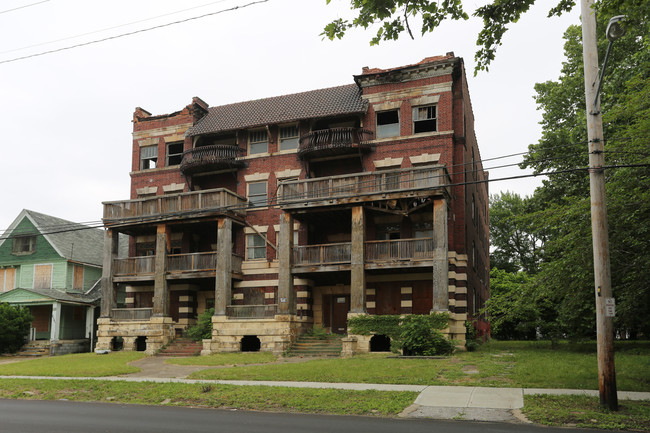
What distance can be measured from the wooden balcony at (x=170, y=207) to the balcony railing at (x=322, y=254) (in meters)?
3.99

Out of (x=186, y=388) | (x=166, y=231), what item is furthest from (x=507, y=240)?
(x=186, y=388)

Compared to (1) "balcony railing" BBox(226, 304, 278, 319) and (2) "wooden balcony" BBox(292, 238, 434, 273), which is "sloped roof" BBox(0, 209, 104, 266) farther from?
(2) "wooden balcony" BBox(292, 238, 434, 273)

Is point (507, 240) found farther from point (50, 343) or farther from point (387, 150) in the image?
point (50, 343)

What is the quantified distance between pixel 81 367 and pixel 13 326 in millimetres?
13108

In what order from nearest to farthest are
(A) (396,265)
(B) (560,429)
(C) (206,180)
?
1. (B) (560,429)
2. (A) (396,265)
3. (C) (206,180)

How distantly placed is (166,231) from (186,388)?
57.7 feet

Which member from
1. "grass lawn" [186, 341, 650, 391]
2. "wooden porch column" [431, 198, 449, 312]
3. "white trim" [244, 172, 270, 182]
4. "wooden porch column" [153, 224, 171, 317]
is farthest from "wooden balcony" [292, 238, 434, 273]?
"wooden porch column" [153, 224, 171, 317]

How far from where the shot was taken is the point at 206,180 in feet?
118

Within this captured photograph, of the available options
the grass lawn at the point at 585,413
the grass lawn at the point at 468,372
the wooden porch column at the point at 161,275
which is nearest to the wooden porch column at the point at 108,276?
the wooden porch column at the point at 161,275

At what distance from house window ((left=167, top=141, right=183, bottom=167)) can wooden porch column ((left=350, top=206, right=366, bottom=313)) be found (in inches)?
550

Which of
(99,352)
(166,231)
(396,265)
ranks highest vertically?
(166,231)

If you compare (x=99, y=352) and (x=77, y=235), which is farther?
(x=77, y=235)

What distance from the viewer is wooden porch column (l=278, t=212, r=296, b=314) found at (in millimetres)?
29356

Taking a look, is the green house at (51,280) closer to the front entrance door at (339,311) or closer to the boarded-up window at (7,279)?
the boarded-up window at (7,279)
